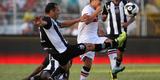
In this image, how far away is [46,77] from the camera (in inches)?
514

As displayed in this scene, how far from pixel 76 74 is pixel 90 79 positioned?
2116 millimetres

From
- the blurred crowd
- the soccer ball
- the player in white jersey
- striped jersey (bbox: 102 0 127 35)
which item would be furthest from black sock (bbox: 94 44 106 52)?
the blurred crowd

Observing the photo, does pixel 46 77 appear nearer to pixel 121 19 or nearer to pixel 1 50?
pixel 121 19

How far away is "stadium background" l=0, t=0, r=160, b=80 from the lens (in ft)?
86.0

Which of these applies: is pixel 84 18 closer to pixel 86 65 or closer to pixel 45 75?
pixel 86 65

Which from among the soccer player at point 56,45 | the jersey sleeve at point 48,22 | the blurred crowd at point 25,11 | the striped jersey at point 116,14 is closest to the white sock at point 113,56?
the striped jersey at point 116,14

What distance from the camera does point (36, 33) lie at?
26.9 metres

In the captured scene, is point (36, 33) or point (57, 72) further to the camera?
point (36, 33)

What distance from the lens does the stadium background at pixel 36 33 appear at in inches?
1032

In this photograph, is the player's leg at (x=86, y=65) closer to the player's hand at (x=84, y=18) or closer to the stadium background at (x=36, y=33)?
the player's hand at (x=84, y=18)

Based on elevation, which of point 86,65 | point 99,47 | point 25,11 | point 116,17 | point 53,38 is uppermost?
point 53,38

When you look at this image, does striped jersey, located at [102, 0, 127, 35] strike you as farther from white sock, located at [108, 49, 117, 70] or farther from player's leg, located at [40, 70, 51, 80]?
player's leg, located at [40, 70, 51, 80]

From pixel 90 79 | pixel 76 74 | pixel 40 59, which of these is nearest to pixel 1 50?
pixel 40 59

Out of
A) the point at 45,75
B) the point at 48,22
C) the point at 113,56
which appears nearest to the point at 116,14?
the point at 113,56
